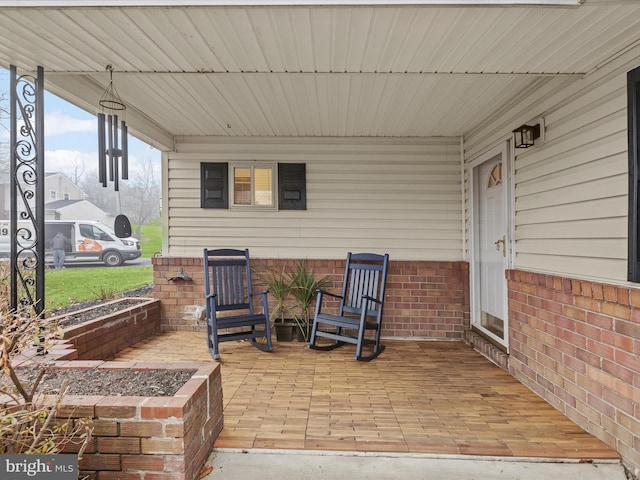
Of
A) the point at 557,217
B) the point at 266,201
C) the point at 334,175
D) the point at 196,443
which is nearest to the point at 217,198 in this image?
the point at 266,201

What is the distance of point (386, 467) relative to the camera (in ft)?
6.23

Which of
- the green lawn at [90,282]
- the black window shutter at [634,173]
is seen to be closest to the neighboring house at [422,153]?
the black window shutter at [634,173]

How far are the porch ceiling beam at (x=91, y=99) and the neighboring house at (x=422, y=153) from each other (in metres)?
0.02

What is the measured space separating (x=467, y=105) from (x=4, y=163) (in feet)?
17.6

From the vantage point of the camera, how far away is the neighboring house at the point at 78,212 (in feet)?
17.5

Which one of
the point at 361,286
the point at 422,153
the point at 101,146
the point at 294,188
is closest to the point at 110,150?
the point at 101,146

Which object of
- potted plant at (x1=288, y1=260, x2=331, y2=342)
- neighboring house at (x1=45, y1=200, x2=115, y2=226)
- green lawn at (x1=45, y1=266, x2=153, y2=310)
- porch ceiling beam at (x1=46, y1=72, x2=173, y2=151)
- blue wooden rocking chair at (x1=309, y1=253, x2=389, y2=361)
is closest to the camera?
porch ceiling beam at (x1=46, y1=72, x2=173, y2=151)

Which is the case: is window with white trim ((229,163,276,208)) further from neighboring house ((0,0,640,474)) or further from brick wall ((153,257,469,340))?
brick wall ((153,257,469,340))

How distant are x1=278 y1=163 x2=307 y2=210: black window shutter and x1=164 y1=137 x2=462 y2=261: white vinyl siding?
68 mm

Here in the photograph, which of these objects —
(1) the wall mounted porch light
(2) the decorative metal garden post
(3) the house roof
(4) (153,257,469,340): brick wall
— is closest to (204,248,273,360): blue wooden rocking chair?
(4) (153,257,469,340): brick wall

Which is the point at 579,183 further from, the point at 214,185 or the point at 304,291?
the point at 214,185

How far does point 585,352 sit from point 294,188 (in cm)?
327

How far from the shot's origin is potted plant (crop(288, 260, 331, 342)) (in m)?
4.27

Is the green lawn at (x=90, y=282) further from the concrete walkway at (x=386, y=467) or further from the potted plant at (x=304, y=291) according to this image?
the concrete walkway at (x=386, y=467)
